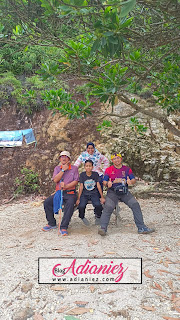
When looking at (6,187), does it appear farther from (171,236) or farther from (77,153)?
(171,236)

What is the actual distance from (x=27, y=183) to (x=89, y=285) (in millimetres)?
6260

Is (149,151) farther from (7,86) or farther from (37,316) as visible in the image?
(7,86)

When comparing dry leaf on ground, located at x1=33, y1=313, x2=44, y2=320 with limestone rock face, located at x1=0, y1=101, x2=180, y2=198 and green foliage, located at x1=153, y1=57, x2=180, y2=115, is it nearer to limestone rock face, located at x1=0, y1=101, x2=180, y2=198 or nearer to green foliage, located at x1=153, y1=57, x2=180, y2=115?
green foliage, located at x1=153, y1=57, x2=180, y2=115

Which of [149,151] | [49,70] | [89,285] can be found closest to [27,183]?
[149,151]

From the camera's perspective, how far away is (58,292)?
7.72 feet

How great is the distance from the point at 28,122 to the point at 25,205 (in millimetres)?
4282

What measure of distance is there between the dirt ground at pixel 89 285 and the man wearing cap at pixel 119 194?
20 cm

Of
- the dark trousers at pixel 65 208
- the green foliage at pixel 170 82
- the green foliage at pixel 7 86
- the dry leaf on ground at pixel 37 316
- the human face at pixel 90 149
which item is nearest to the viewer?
the dry leaf on ground at pixel 37 316

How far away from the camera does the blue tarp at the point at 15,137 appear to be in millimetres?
9516

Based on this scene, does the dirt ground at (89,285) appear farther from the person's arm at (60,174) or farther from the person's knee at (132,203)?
the person's arm at (60,174)

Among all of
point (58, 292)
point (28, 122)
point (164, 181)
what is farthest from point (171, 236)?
point (28, 122)

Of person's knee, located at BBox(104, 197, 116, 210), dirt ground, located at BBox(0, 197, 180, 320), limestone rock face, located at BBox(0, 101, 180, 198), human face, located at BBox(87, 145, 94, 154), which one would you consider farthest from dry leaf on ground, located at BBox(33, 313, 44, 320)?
limestone rock face, located at BBox(0, 101, 180, 198)

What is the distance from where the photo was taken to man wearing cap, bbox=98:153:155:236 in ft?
12.8

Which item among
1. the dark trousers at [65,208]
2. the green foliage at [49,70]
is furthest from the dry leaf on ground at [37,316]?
the green foliage at [49,70]
